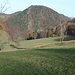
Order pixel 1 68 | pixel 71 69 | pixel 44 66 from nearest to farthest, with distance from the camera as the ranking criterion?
pixel 71 69 < pixel 44 66 < pixel 1 68

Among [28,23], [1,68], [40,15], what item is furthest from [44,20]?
[1,68]

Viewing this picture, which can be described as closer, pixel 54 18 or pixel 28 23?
pixel 28 23

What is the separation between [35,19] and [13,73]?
140 metres

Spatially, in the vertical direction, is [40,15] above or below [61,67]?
above

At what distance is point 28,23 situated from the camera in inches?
5369

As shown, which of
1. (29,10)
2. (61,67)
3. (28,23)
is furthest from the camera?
(29,10)

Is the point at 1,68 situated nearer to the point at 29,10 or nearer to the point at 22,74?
the point at 22,74

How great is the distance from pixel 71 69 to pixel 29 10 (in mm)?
165234

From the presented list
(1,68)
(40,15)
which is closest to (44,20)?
(40,15)

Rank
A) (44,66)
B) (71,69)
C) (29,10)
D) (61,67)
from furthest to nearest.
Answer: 1. (29,10)
2. (44,66)
3. (61,67)
4. (71,69)

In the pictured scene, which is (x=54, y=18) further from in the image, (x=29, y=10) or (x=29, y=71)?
(x=29, y=71)

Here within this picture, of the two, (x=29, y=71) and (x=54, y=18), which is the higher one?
(x=54, y=18)

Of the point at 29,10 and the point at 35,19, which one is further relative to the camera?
the point at 29,10

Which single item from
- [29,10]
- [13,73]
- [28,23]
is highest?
[29,10]
